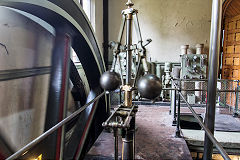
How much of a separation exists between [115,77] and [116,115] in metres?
0.24

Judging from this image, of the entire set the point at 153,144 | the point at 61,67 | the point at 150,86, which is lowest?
the point at 153,144

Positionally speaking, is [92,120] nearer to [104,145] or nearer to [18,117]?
[104,145]

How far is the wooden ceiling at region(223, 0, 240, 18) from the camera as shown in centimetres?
494

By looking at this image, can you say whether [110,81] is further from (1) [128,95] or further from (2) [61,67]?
(2) [61,67]

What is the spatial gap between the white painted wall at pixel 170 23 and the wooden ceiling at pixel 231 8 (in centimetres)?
53

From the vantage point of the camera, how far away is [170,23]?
16.7ft

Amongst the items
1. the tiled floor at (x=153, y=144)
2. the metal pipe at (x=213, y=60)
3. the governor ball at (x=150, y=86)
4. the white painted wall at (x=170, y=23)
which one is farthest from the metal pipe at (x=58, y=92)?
the white painted wall at (x=170, y=23)

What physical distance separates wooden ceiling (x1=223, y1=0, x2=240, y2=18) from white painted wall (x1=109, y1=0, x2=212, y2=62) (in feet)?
1.75

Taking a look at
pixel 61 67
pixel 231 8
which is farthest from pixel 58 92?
pixel 231 8

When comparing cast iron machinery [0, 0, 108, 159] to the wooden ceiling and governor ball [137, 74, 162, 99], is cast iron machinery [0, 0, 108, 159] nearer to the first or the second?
governor ball [137, 74, 162, 99]

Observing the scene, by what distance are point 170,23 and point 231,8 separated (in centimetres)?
181

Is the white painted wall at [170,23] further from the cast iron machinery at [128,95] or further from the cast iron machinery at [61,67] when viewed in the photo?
the cast iron machinery at [128,95]

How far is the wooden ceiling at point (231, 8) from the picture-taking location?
195 inches

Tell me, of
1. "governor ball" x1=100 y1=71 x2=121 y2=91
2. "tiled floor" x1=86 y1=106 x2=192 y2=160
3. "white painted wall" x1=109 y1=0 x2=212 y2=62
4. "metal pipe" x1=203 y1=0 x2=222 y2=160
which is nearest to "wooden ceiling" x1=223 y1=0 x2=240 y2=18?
"white painted wall" x1=109 y1=0 x2=212 y2=62
